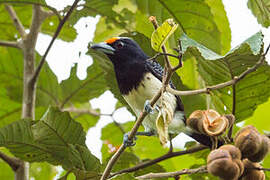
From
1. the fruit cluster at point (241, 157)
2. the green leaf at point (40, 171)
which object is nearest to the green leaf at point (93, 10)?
the green leaf at point (40, 171)

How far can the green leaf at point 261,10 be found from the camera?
8.05 feet

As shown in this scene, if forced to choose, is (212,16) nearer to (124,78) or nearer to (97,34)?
(124,78)

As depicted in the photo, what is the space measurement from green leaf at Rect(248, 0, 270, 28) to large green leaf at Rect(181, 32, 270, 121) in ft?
1.25

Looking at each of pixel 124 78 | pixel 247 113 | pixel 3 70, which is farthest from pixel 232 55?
pixel 3 70

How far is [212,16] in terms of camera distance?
2732mm

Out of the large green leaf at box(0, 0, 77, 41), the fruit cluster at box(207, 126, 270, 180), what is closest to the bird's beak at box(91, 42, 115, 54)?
the large green leaf at box(0, 0, 77, 41)

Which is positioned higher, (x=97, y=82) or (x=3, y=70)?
(x=3, y=70)

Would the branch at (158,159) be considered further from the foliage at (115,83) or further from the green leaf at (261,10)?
the green leaf at (261,10)

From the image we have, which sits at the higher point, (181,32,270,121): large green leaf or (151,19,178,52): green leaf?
(151,19,178,52): green leaf

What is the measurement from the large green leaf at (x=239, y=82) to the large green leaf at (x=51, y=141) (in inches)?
24.6

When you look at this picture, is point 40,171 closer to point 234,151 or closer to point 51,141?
point 51,141

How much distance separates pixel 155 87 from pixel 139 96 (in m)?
0.11

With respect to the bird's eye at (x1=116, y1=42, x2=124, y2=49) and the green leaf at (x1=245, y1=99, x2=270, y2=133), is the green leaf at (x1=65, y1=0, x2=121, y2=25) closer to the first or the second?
the bird's eye at (x1=116, y1=42, x2=124, y2=49)

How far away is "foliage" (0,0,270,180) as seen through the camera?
215 centimetres
